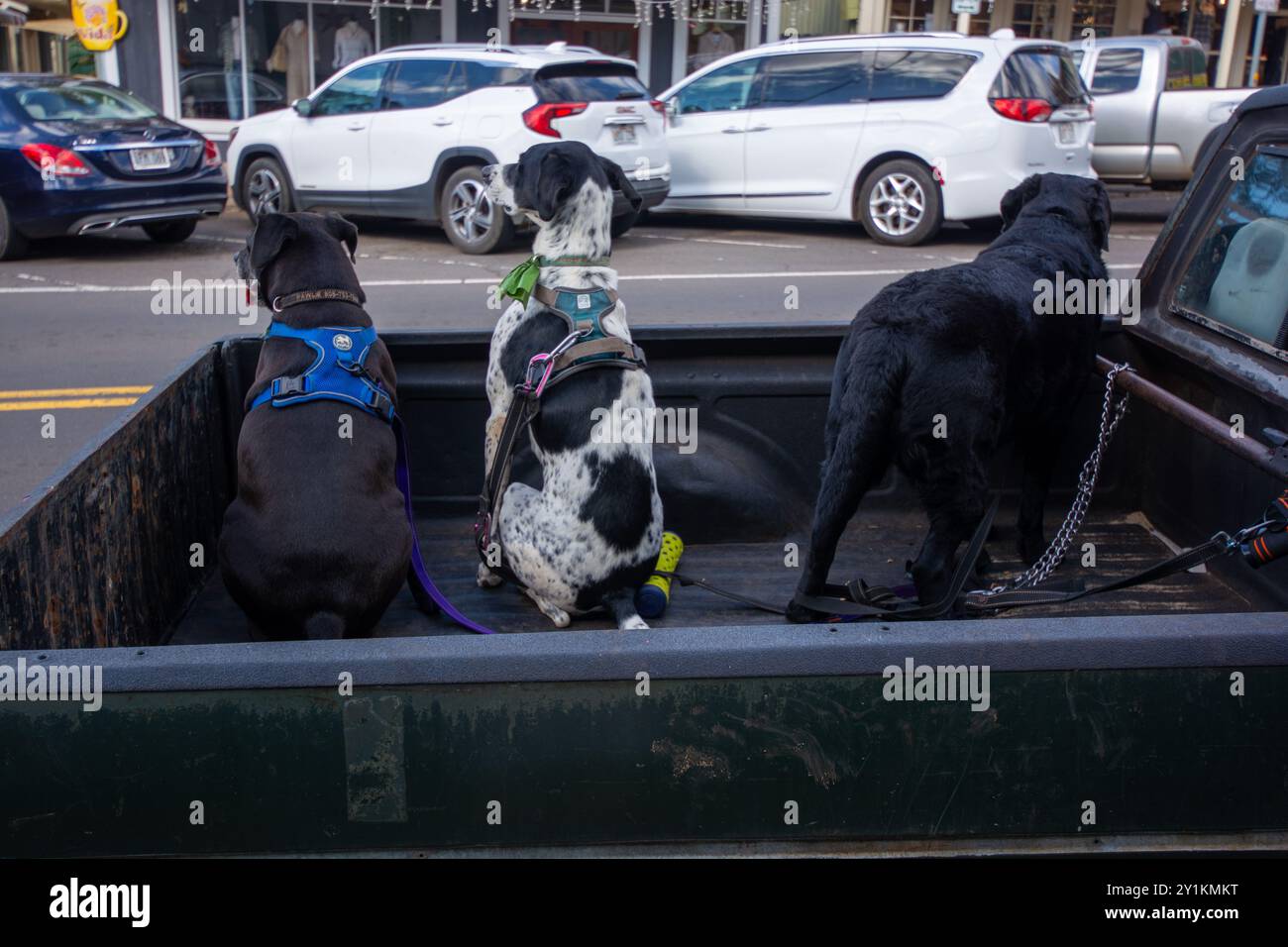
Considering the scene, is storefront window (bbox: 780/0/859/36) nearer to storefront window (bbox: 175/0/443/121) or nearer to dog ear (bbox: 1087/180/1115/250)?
storefront window (bbox: 175/0/443/121)

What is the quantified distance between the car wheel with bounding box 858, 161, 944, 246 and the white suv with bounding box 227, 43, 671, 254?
2.35m

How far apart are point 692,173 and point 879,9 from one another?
34.9 ft

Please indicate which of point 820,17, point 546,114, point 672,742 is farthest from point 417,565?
point 820,17

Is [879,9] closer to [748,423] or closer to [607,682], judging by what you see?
[748,423]

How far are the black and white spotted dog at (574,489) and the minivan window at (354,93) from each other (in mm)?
11436

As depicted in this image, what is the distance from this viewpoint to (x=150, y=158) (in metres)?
13.2

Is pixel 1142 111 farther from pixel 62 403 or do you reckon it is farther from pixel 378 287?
pixel 62 403

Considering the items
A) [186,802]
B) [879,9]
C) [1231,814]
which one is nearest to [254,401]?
[186,802]

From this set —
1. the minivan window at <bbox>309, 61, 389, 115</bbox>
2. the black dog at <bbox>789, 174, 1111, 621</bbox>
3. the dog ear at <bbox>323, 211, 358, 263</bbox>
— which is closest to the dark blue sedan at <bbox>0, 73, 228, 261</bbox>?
the minivan window at <bbox>309, 61, 389, 115</bbox>

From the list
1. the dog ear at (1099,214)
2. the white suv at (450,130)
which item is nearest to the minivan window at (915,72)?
the white suv at (450,130)

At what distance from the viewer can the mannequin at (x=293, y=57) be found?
21.0m

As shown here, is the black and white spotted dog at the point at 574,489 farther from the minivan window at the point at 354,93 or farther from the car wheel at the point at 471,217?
the minivan window at the point at 354,93

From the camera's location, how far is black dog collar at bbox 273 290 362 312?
3.86 m

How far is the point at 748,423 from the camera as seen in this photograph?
4461 mm
